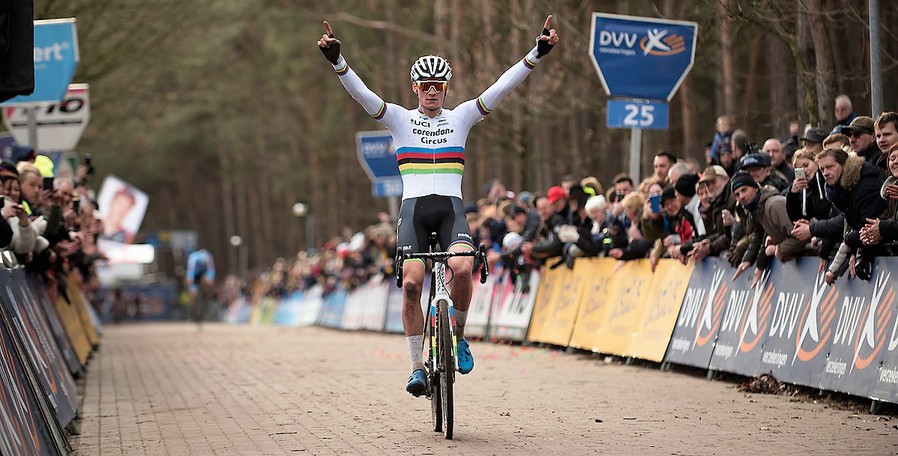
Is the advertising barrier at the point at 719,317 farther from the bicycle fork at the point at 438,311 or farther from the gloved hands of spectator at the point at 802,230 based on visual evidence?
the bicycle fork at the point at 438,311

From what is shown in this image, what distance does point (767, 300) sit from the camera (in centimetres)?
1315

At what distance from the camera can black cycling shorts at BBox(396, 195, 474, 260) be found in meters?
10.3

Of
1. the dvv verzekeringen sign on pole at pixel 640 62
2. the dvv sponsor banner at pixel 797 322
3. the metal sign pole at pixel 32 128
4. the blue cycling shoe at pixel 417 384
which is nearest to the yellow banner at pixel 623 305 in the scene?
the dvv verzekeringen sign on pole at pixel 640 62

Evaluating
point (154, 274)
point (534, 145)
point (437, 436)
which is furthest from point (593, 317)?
A: point (154, 274)

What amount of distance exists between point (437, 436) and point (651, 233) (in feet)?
23.0

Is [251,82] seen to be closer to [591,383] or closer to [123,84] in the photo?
[123,84]

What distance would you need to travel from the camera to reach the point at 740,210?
13.8m

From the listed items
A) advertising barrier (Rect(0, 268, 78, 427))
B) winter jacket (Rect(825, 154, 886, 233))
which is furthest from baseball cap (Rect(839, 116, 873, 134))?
advertising barrier (Rect(0, 268, 78, 427))

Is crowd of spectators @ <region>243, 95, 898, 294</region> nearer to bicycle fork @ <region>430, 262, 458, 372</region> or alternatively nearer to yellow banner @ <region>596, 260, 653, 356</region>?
yellow banner @ <region>596, 260, 653, 356</region>

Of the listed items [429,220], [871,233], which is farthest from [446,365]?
[871,233]

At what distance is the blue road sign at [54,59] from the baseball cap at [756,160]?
809 centimetres

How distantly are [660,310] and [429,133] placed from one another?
586 centimetres

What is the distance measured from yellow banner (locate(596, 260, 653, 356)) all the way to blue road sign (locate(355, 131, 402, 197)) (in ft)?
39.9

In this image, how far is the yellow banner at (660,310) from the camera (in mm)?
15352
